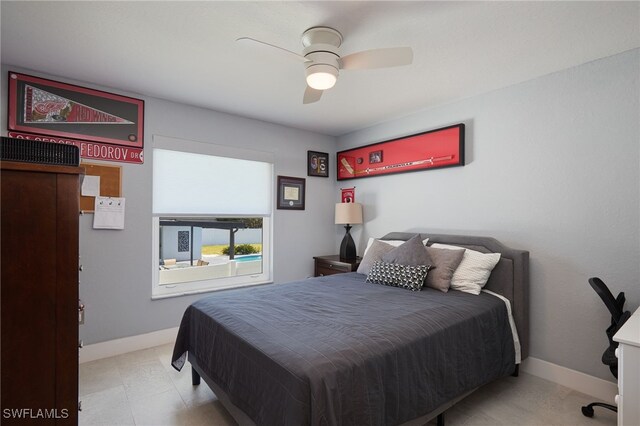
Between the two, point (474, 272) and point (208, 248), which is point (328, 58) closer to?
point (474, 272)

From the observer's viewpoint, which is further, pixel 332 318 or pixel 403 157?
pixel 403 157

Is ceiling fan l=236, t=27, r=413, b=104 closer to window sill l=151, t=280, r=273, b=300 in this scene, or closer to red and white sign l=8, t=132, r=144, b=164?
red and white sign l=8, t=132, r=144, b=164

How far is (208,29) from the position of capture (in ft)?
6.48

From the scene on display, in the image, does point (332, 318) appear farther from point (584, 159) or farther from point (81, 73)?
point (81, 73)

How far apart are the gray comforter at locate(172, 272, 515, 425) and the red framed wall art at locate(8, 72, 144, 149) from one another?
6.31 feet

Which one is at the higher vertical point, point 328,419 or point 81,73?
point 81,73

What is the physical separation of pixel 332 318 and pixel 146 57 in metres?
2.35

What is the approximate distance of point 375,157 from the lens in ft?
13.1

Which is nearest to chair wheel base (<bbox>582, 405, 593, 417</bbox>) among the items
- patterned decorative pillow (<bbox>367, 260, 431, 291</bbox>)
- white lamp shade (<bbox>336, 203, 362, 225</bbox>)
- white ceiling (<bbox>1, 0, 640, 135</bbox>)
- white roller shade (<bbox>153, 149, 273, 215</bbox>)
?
patterned decorative pillow (<bbox>367, 260, 431, 291</bbox>)

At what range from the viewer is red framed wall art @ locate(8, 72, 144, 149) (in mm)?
2523

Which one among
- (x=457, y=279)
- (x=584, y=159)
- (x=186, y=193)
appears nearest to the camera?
(x=584, y=159)

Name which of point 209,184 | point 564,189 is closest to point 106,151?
point 209,184

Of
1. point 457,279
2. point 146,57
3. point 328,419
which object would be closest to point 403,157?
point 457,279

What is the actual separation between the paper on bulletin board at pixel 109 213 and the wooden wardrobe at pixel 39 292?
6.63 feet
